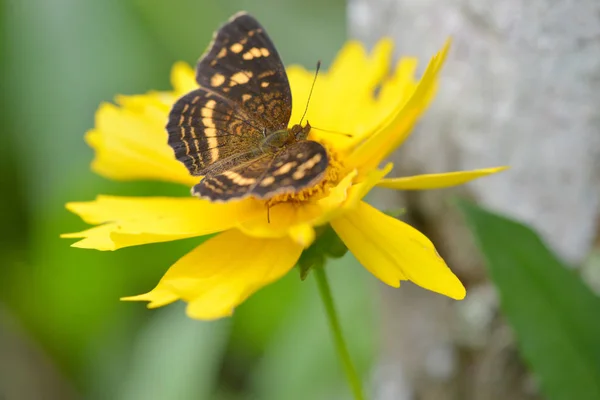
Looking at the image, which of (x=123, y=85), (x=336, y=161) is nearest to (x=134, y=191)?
(x=123, y=85)

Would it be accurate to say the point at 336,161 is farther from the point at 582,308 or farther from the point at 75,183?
the point at 75,183

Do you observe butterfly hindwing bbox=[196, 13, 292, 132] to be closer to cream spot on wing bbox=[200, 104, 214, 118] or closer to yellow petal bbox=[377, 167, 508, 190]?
cream spot on wing bbox=[200, 104, 214, 118]

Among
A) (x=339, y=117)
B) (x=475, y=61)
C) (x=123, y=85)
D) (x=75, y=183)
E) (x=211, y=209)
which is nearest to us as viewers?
(x=211, y=209)

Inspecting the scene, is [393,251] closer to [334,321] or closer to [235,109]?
[334,321]

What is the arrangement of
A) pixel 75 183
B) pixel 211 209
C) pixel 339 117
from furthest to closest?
pixel 75 183 < pixel 339 117 < pixel 211 209

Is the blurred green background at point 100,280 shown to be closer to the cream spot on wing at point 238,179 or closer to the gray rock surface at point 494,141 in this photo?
the gray rock surface at point 494,141

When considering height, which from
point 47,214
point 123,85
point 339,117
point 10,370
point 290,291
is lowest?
point 10,370

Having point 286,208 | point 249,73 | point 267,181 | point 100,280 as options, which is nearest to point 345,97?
point 249,73
